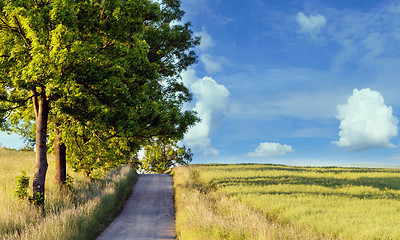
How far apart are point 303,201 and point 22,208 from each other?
13571 millimetres

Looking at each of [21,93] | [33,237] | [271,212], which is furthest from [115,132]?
[271,212]

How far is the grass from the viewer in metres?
11.1

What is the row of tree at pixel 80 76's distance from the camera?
1369 cm

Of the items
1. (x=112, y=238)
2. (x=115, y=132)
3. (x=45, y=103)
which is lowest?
(x=112, y=238)

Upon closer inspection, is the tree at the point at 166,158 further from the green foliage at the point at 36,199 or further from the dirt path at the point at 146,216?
the green foliage at the point at 36,199

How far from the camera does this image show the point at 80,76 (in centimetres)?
1452

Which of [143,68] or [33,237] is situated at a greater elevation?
[143,68]

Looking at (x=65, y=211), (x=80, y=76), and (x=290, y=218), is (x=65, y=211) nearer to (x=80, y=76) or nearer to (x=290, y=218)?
(x=80, y=76)

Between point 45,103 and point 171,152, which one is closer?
point 45,103

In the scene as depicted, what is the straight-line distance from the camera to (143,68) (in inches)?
670

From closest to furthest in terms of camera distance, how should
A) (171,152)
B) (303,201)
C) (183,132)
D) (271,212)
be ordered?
(271,212) < (303,201) < (183,132) < (171,152)

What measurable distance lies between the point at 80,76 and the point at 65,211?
6.27 metres

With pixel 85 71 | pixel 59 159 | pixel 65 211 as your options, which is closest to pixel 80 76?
pixel 85 71

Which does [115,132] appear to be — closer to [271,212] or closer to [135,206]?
[135,206]
